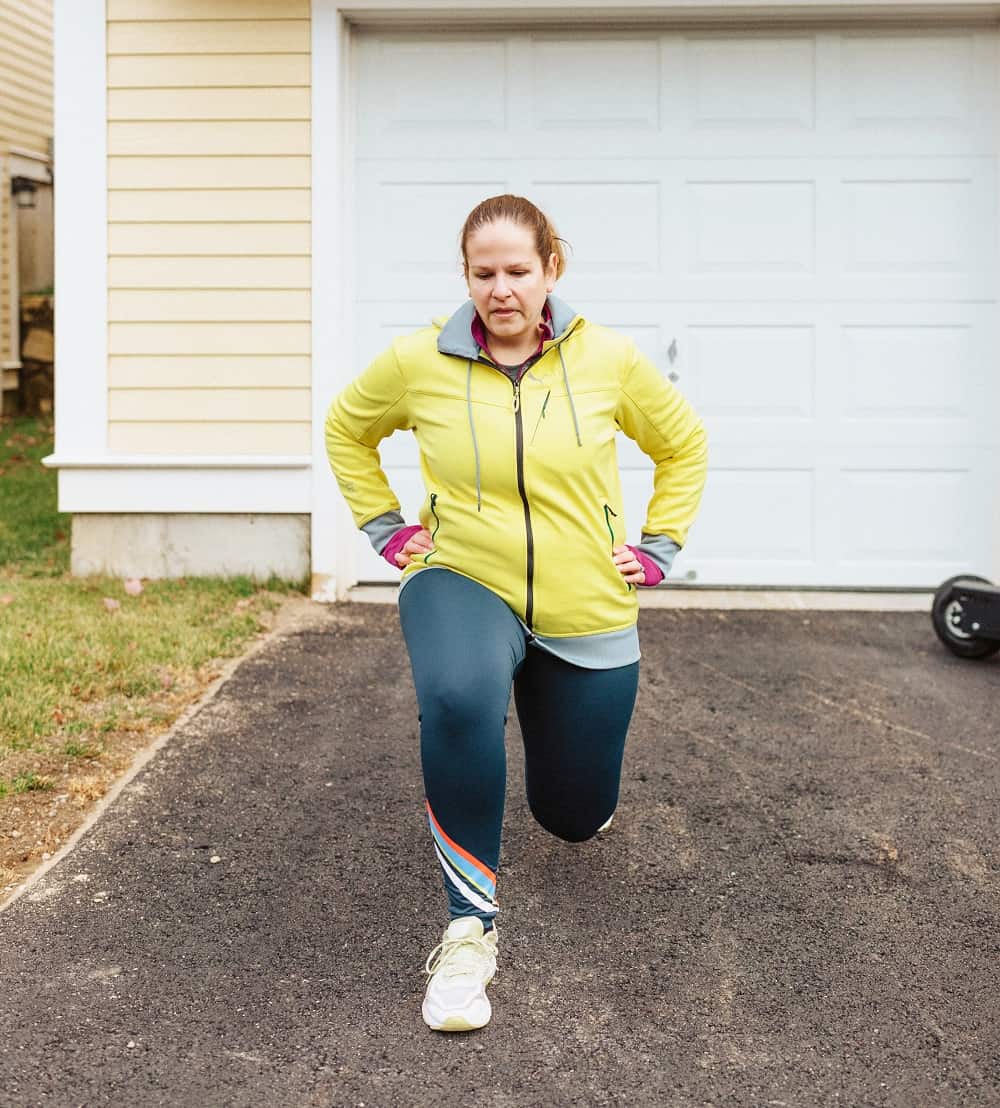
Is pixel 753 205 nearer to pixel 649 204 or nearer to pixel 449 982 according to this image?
pixel 649 204

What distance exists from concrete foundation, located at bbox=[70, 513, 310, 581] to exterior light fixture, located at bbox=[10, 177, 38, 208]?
9495 millimetres

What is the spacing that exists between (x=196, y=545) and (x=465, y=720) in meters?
4.78

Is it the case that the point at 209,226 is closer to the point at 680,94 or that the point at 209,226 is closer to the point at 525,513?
the point at 680,94

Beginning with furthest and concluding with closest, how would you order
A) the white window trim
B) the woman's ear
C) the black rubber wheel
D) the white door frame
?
the white window trim
the white door frame
the black rubber wheel
the woman's ear

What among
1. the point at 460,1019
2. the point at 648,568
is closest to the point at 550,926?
the point at 460,1019

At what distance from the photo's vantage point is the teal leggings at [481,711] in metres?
2.99

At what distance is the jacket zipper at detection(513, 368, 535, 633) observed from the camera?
123 inches

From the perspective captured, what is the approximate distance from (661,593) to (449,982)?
15.5 ft

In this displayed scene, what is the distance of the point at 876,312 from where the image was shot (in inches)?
296

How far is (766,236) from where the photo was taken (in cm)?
752

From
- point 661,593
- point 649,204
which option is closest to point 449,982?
point 661,593

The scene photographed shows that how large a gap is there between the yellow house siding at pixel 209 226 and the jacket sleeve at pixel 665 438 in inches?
166

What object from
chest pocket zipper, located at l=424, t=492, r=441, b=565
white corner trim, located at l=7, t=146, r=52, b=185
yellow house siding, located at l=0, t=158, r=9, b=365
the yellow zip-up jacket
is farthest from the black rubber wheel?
white corner trim, located at l=7, t=146, r=52, b=185

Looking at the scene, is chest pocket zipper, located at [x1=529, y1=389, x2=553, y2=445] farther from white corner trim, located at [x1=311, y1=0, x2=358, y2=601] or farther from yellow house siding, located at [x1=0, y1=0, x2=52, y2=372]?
yellow house siding, located at [x1=0, y1=0, x2=52, y2=372]
